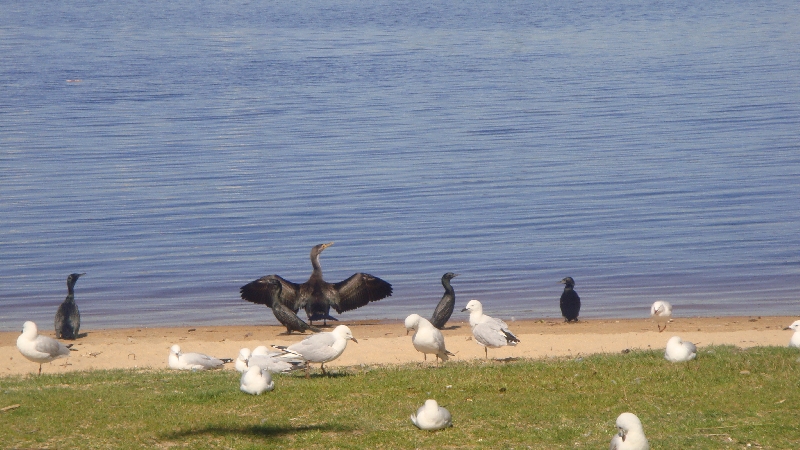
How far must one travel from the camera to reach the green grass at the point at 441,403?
8.44 metres

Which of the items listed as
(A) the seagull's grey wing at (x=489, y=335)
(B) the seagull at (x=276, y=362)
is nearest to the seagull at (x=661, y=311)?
(A) the seagull's grey wing at (x=489, y=335)

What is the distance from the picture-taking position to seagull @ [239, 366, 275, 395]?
970cm

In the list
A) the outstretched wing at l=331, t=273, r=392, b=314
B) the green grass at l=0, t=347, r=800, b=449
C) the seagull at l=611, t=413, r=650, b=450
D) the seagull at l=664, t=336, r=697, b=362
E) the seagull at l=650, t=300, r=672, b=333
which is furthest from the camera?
the outstretched wing at l=331, t=273, r=392, b=314

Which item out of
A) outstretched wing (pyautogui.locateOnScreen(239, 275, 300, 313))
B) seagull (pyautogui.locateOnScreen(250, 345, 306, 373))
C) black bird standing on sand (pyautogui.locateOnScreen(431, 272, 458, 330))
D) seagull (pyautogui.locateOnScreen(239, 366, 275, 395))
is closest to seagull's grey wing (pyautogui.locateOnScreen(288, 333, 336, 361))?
seagull (pyautogui.locateOnScreen(250, 345, 306, 373))

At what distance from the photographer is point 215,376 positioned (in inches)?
442

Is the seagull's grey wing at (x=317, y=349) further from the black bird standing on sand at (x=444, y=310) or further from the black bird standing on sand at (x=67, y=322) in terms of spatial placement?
the black bird standing on sand at (x=67, y=322)

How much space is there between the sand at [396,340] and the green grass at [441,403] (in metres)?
2.11

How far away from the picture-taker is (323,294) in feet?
57.3

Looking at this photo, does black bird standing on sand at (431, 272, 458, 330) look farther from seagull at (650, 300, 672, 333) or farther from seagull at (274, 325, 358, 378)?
seagull at (274, 325, 358, 378)

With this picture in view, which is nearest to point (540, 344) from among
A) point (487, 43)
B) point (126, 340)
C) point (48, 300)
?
point (126, 340)

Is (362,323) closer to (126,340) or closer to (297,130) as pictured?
(126,340)

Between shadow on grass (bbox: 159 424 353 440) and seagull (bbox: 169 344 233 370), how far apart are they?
3657 millimetres

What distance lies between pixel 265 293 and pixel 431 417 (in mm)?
9029

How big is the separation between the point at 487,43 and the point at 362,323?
4744 cm
